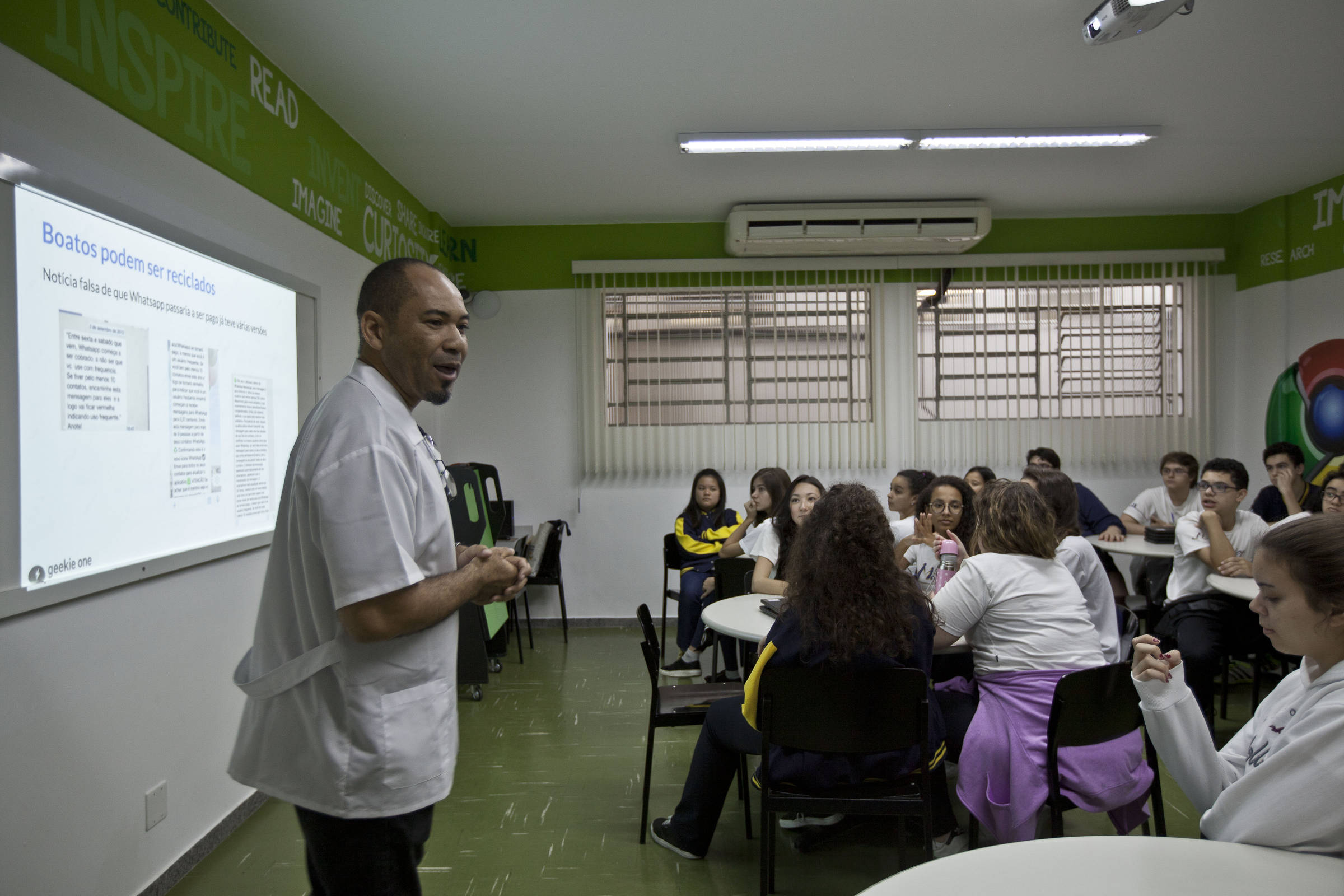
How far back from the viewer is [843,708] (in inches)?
82.1

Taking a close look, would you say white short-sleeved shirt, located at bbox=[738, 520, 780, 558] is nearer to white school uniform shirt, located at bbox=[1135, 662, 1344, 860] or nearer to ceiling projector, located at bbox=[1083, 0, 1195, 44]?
ceiling projector, located at bbox=[1083, 0, 1195, 44]

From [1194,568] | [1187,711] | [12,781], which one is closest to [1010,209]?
[1194,568]

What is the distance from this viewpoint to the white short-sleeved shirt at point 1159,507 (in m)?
5.15

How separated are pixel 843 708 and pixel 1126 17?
263 centimetres

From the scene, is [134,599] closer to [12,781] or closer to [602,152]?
[12,781]

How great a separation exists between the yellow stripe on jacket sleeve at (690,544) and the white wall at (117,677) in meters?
2.79

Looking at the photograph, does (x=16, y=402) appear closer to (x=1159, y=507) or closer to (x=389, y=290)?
(x=389, y=290)

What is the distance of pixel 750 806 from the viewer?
3.02 meters

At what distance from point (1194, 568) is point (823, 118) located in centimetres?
291

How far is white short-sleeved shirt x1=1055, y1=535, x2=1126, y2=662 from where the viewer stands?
2986 mm

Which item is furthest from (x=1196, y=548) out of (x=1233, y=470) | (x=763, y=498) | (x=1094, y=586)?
(x=763, y=498)

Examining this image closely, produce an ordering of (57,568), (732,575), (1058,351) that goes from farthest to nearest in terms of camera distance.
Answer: (1058,351) < (732,575) < (57,568)

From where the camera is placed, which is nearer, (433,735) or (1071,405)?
(433,735)

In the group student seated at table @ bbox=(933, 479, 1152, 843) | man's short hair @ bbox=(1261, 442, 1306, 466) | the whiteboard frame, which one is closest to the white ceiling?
the whiteboard frame
